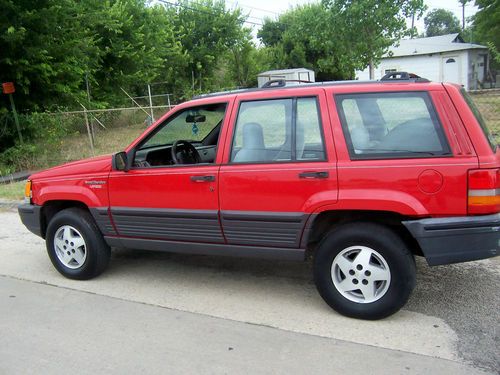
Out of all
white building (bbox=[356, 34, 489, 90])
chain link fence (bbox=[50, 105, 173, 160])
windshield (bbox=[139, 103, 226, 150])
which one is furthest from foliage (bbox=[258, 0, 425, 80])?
white building (bbox=[356, 34, 489, 90])

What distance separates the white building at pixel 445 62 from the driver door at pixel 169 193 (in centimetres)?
3560

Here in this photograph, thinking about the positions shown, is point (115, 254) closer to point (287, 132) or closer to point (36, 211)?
point (36, 211)

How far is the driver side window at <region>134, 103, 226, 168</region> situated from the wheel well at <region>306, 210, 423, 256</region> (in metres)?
1.27

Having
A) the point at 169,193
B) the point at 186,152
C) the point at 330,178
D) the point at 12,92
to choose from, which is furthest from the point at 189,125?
the point at 12,92

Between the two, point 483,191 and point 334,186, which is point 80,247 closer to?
point 334,186

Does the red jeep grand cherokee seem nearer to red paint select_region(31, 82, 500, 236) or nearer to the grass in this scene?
red paint select_region(31, 82, 500, 236)

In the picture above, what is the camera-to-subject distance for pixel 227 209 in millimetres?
4137

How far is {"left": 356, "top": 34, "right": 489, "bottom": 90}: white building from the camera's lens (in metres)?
38.7

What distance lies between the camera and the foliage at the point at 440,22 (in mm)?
102812

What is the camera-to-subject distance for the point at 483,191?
11.2ft

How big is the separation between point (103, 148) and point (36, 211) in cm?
1052

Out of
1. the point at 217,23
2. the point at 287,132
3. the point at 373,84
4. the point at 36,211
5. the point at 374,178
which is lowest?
the point at 36,211

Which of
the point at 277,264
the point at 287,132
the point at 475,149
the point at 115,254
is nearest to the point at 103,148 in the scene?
the point at 115,254

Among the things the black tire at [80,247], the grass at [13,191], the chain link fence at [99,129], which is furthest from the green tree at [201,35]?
the black tire at [80,247]
